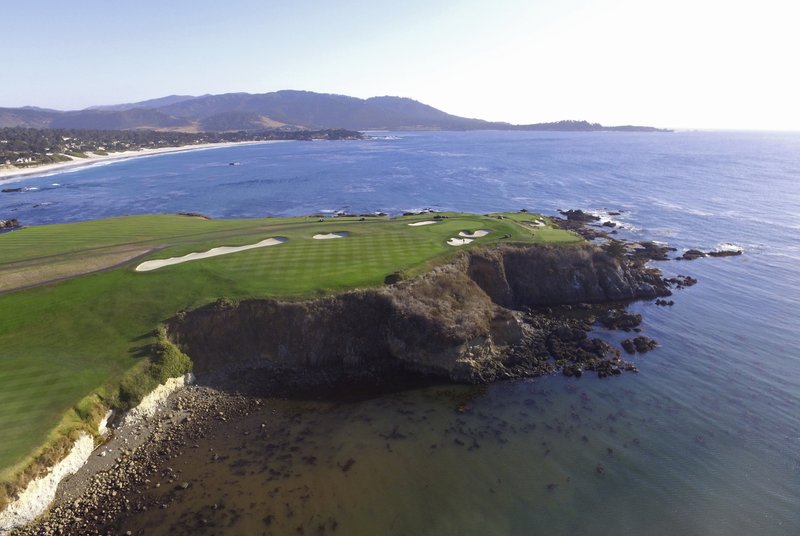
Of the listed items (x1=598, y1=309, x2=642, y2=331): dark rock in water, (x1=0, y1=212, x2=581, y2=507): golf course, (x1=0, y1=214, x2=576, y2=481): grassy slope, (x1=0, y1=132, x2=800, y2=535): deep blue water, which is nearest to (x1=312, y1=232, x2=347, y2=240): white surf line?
(x1=0, y1=212, x2=581, y2=507): golf course

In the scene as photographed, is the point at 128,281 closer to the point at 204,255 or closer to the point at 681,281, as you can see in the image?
the point at 204,255

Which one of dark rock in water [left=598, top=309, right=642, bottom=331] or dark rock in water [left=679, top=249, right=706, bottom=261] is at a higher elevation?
dark rock in water [left=679, top=249, right=706, bottom=261]

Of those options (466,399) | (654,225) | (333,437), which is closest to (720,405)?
(466,399)

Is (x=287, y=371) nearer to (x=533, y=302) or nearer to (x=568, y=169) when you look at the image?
(x=533, y=302)

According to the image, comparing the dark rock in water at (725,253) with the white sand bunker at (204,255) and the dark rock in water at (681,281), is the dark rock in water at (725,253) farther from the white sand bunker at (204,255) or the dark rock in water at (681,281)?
the white sand bunker at (204,255)

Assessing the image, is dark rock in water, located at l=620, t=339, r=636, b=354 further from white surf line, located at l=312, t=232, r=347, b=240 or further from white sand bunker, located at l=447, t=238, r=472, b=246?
white surf line, located at l=312, t=232, r=347, b=240
